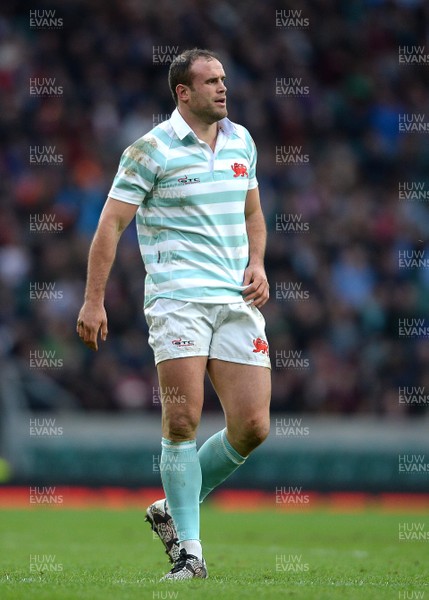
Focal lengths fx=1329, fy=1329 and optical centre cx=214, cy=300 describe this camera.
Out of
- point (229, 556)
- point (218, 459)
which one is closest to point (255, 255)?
point (218, 459)

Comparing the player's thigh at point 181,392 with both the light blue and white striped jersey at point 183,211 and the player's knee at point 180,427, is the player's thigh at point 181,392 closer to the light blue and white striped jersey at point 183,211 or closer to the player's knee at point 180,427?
the player's knee at point 180,427

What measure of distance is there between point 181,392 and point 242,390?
35 centimetres

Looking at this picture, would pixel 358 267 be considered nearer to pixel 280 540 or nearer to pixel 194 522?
pixel 280 540

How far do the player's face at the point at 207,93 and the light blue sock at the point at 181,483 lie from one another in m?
1.73

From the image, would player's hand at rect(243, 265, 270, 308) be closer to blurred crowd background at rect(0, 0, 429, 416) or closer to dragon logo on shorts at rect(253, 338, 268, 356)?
dragon logo on shorts at rect(253, 338, 268, 356)

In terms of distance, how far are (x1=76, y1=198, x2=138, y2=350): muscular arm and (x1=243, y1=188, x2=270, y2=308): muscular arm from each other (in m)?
0.76

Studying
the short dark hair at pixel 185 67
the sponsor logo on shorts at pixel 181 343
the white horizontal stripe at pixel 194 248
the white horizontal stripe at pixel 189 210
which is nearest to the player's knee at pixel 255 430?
the sponsor logo on shorts at pixel 181 343

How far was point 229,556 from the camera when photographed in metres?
8.97

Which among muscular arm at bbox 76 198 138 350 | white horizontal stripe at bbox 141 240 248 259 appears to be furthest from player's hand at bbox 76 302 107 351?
white horizontal stripe at bbox 141 240 248 259

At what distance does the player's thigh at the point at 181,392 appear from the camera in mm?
Answer: 6723

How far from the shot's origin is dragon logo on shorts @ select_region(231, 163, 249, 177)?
7121 mm

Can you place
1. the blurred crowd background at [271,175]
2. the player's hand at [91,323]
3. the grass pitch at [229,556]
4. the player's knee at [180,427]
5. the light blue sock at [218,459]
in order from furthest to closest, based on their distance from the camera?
the blurred crowd background at [271,175]
the light blue sock at [218,459]
the player's knee at [180,427]
the player's hand at [91,323]
the grass pitch at [229,556]

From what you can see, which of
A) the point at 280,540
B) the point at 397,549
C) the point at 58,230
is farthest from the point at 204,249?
the point at 58,230

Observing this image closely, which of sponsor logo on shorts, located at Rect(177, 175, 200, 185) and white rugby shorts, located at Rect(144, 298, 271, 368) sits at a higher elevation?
sponsor logo on shorts, located at Rect(177, 175, 200, 185)
